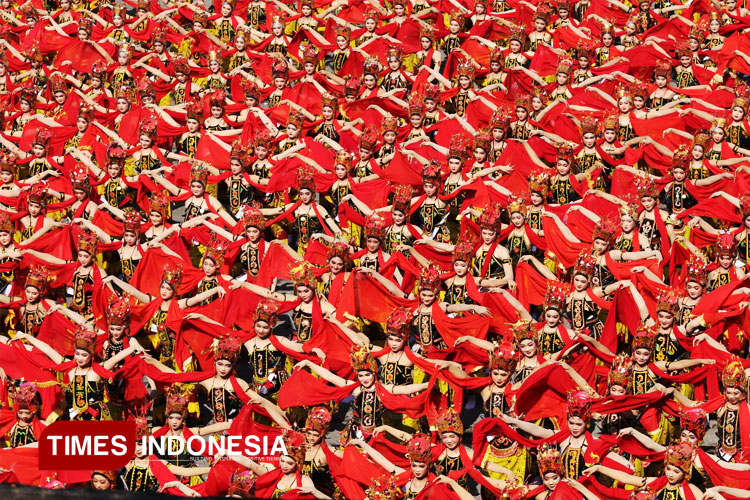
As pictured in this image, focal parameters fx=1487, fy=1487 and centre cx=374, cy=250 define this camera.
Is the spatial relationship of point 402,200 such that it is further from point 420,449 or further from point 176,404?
point 420,449

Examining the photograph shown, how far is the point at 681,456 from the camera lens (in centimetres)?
1409

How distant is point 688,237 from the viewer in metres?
19.3

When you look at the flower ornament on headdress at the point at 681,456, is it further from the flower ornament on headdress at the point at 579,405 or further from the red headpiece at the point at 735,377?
the red headpiece at the point at 735,377

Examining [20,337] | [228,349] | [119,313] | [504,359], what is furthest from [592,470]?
[20,337]

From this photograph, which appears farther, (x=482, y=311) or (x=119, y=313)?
(x=482, y=311)

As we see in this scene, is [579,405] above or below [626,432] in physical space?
above

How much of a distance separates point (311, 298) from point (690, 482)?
5.32m

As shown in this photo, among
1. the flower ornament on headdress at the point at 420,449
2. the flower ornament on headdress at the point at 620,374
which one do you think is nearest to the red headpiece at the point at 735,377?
the flower ornament on headdress at the point at 620,374

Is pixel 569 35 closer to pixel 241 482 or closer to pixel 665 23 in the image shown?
pixel 665 23

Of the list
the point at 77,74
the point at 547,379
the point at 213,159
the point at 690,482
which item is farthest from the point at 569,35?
the point at 690,482

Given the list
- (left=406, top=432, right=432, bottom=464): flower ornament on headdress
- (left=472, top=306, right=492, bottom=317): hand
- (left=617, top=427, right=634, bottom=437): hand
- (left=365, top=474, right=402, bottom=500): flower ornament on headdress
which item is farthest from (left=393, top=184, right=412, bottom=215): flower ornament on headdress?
(left=365, top=474, right=402, bottom=500): flower ornament on headdress

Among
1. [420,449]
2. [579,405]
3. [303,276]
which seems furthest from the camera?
[303,276]

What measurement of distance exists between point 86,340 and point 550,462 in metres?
5.48

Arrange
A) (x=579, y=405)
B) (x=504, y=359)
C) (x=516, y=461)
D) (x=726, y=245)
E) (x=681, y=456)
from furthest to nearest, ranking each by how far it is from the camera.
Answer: (x=726, y=245) < (x=504, y=359) < (x=516, y=461) < (x=579, y=405) < (x=681, y=456)
